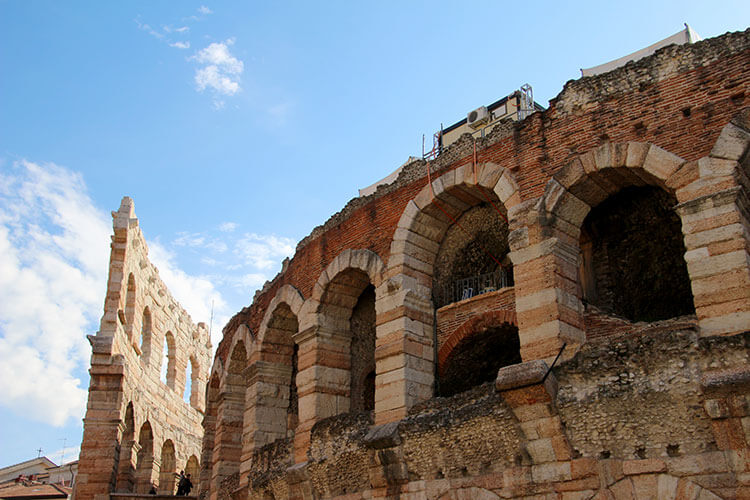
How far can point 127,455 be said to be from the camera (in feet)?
64.6

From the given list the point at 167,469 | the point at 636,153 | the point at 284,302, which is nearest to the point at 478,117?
the point at 284,302

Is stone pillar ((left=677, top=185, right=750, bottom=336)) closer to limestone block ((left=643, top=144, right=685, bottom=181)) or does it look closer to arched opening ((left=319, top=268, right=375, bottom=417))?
limestone block ((left=643, top=144, right=685, bottom=181))

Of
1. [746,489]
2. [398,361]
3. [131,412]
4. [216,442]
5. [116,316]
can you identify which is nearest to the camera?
[746,489]

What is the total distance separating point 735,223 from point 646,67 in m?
2.67

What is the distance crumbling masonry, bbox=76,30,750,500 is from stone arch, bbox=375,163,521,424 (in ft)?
0.11

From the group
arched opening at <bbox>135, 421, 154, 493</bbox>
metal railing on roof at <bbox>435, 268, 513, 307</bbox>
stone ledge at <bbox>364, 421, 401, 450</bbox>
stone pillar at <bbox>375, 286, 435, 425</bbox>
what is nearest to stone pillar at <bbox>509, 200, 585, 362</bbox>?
metal railing on roof at <bbox>435, 268, 513, 307</bbox>

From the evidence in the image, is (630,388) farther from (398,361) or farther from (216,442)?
(216,442)

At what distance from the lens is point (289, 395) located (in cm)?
1574

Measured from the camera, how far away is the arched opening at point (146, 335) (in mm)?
22828

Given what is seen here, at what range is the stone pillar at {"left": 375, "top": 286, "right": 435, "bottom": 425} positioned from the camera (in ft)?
38.2

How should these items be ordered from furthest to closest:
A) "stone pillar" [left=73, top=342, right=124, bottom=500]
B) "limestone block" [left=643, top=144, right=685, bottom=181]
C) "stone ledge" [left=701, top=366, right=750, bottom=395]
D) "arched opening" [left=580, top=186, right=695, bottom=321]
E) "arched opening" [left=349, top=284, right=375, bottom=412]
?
1. "stone pillar" [left=73, top=342, right=124, bottom=500]
2. "arched opening" [left=349, top=284, right=375, bottom=412]
3. "arched opening" [left=580, top=186, right=695, bottom=321]
4. "limestone block" [left=643, top=144, right=685, bottom=181]
5. "stone ledge" [left=701, top=366, right=750, bottom=395]

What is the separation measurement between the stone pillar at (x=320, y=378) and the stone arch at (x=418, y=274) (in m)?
1.86

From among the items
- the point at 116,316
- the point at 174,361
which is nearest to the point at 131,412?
the point at 116,316

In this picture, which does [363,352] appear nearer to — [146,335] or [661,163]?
[661,163]
